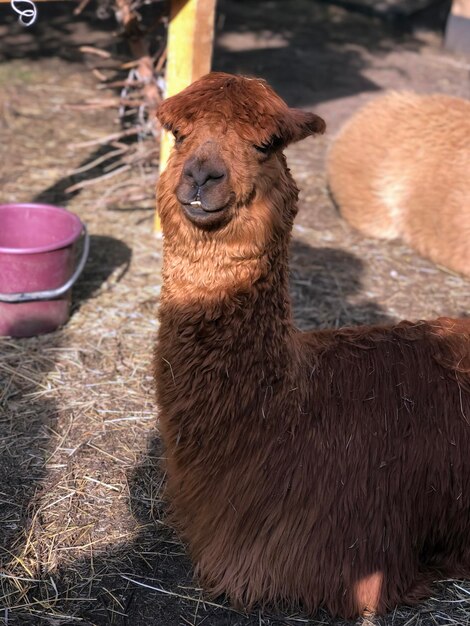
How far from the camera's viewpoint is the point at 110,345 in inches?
179

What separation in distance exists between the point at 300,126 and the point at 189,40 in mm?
2621

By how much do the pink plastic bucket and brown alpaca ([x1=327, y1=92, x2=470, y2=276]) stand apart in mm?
2636

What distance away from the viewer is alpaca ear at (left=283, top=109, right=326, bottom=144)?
2.60m

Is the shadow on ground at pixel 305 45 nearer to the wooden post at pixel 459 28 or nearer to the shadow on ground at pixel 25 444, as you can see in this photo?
the wooden post at pixel 459 28

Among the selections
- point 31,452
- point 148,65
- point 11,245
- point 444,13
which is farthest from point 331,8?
point 31,452

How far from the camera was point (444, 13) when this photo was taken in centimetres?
1338

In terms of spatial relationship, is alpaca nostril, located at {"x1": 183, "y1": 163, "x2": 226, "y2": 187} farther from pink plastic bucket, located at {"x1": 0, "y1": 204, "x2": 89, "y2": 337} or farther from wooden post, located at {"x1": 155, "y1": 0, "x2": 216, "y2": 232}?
wooden post, located at {"x1": 155, "y1": 0, "x2": 216, "y2": 232}

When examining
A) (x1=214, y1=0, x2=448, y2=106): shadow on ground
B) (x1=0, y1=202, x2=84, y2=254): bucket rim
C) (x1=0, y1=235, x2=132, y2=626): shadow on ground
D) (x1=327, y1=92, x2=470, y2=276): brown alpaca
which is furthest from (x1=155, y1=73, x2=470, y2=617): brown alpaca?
(x1=214, y1=0, x2=448, y2=106): shadow on ground

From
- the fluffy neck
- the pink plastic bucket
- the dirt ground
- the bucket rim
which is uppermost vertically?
the fluffy neck

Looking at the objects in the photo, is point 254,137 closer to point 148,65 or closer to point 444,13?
point 148,65

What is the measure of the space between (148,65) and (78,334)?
2559 mm

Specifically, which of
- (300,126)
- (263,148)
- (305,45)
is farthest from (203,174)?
(305,45)

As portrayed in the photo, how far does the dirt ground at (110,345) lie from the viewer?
2975 mm

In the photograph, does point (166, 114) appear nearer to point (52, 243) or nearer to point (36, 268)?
point (36, 268)
